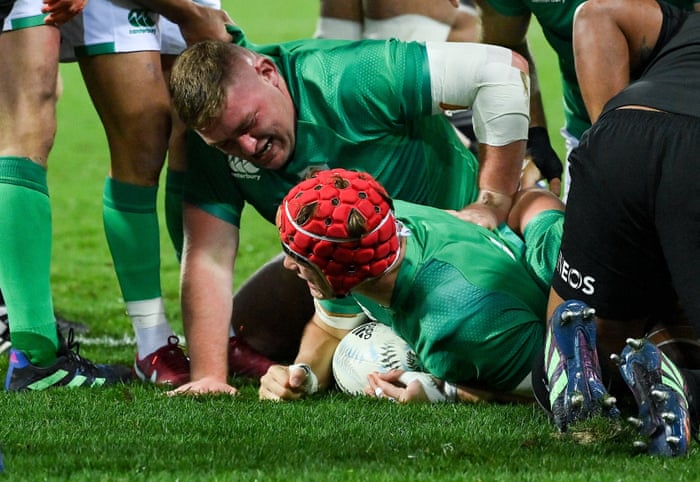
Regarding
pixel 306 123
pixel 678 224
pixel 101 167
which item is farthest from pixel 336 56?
pixel 101 167

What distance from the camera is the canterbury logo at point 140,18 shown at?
15.4 feet

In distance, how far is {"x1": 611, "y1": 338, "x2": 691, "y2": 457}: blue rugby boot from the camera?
10.6 feet

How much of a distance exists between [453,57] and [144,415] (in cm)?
170

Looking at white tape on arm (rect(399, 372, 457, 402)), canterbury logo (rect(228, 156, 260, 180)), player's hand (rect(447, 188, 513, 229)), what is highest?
canterbury logo (rect(228, 156, 260, 180))

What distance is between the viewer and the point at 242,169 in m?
4.74

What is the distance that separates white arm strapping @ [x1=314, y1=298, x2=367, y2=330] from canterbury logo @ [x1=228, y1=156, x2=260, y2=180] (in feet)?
1.72

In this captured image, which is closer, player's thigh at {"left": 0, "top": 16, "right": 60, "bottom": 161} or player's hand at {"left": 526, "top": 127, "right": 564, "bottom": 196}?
player's thigh at {"left": 0, "top": 16, "right": 60, "bottom": 161}

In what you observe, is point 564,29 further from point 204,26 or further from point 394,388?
point 394,388

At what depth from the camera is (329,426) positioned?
3.78 m

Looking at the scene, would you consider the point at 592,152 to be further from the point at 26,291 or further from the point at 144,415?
the point at 26,291

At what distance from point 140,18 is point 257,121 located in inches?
26.9

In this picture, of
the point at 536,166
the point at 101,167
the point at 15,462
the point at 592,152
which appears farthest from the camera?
the point at 101,167

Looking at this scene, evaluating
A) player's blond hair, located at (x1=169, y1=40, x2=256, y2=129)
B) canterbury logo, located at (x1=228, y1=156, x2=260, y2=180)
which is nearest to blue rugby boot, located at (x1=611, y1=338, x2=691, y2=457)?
player's blond hair, located at (x1=169, y1=40, x2=256, y2=129)

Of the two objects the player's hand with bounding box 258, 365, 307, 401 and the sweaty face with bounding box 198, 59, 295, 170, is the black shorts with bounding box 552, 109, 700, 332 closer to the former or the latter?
the player's hand with bounding box 258, 365, 307, 401
